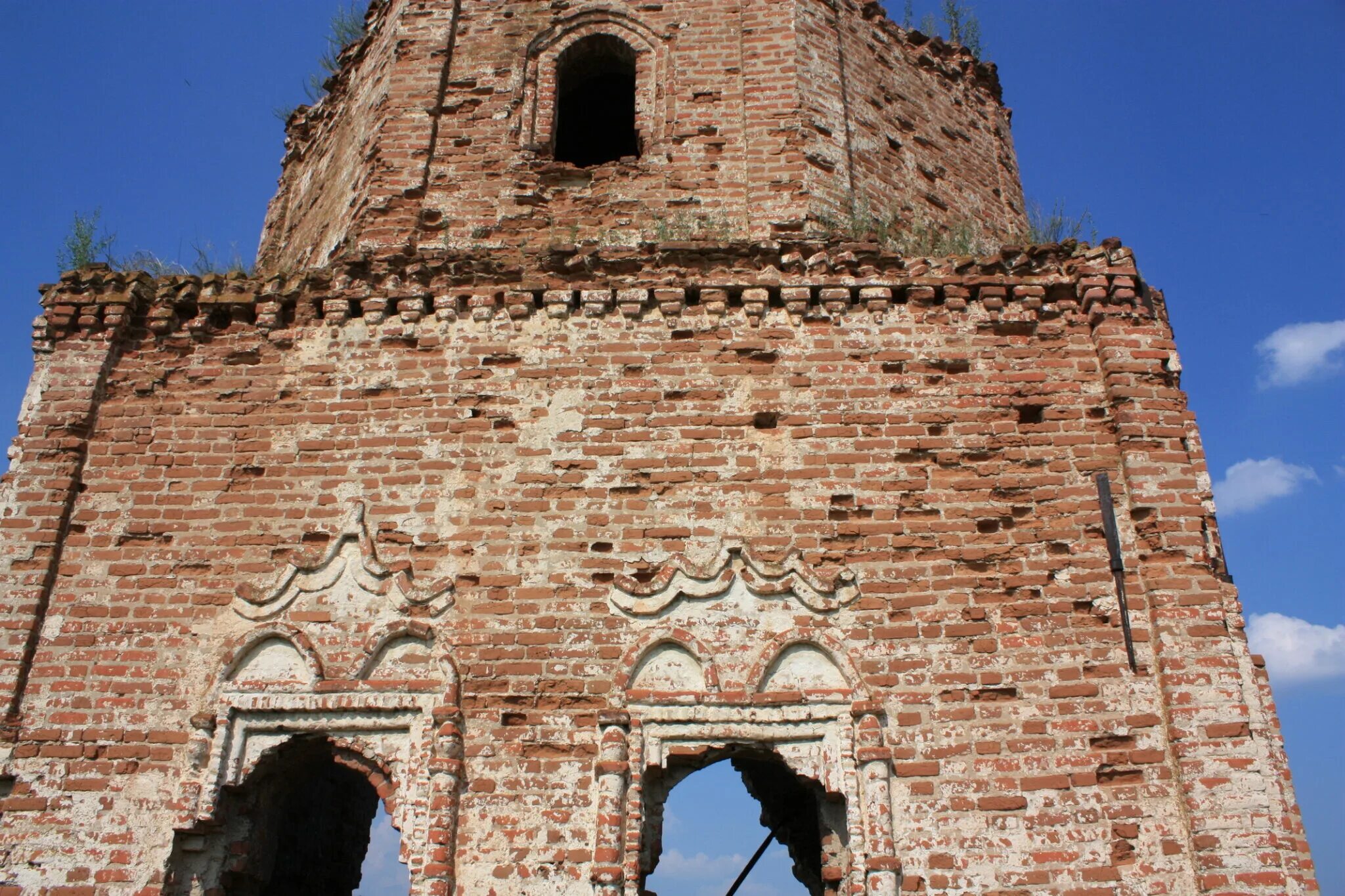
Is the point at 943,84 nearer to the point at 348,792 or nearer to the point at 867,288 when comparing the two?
the point at 867,288

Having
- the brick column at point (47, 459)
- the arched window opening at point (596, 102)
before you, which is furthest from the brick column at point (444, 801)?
the arched window opening at point (596, 102)

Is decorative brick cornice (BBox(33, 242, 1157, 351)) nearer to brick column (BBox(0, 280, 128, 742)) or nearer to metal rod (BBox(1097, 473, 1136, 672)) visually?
brick column (BBox(0, 280, 128, 742))

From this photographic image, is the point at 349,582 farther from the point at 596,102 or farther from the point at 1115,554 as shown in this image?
the point at 596,102

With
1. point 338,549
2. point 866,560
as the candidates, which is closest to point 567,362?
point 338,549

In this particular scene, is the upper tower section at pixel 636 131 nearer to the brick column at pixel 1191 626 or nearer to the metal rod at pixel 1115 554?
the brick column at pixel 1191 626

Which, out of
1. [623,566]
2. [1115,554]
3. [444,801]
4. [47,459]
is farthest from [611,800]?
[47,459]

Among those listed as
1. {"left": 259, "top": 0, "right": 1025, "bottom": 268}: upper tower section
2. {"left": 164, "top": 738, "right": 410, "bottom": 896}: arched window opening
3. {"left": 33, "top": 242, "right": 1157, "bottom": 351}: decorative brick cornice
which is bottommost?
{"left": 164, "top": 738, "right": 410, "bottom": 896}: arched window opening

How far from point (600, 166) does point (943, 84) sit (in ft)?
11.4

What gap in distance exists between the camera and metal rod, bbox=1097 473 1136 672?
16.8ft

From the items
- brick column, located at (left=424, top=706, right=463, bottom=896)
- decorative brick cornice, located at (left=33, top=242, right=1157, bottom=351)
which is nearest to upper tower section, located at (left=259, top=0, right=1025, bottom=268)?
decorative brick cornice, located at (left=33, top=242, right=1157, bottom=351)

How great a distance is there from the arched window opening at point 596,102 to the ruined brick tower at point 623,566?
6.08ft

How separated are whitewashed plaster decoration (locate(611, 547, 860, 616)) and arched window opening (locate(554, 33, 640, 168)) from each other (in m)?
3.60

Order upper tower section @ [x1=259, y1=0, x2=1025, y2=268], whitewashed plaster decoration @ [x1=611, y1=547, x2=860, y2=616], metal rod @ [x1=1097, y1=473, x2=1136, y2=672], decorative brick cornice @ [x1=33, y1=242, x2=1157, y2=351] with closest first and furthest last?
1. metal rod @ [x1=1097, y1=473, x2=1136, y2=672]
2. whitewashed plaster decoration @ [x1=611, y1=547, x2=860, y2=616]
3. decorative brick cornice @ [x1=33, y1=242, x2=1157, y2=351]
4. upper tower section @ [x1=259, y1=0, x2=1025, y2=268]

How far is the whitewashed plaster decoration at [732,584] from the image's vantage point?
17.6 ft
